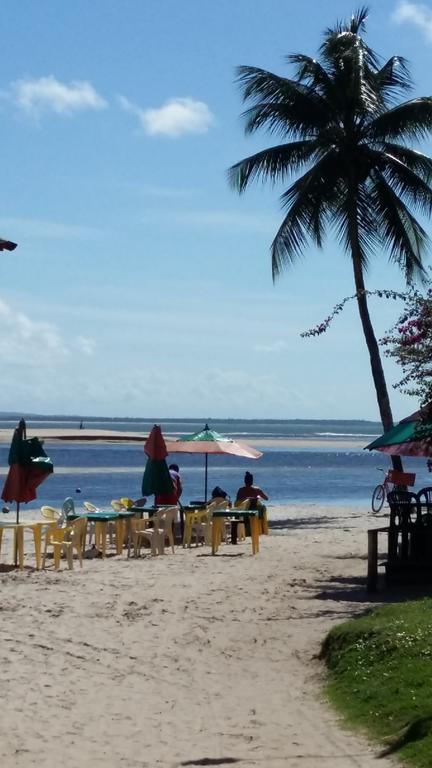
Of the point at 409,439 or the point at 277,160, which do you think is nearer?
the point at 409,439

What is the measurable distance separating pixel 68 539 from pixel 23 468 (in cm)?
109

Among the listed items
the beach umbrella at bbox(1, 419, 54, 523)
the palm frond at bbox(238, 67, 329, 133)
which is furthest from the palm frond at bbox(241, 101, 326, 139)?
the beach umbrella at bbox(1, 419, 54, 523)

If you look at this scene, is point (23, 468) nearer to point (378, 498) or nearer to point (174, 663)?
point (174, 663)

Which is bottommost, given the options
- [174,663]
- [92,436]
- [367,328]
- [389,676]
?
[174,663]

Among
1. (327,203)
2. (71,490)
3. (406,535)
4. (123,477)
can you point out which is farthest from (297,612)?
(123,477)

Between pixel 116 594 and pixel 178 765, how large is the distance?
18.4ft

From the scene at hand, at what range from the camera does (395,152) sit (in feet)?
78.7

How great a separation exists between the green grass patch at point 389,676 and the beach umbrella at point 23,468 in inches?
236

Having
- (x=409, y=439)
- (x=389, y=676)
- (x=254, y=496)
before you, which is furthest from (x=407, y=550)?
(x=254, y=496)

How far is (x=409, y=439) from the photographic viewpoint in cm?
1255

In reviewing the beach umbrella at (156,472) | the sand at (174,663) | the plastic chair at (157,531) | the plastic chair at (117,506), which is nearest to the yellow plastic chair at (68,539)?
the sand at (174,663)

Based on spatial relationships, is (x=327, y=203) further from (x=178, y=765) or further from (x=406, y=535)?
(x=178, y=765)

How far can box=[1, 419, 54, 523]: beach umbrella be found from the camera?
574 inches

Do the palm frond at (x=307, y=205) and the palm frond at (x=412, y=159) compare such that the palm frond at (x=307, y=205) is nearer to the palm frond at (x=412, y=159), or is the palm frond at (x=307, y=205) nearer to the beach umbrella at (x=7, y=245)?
the palm frond at (x=412, y=159)
